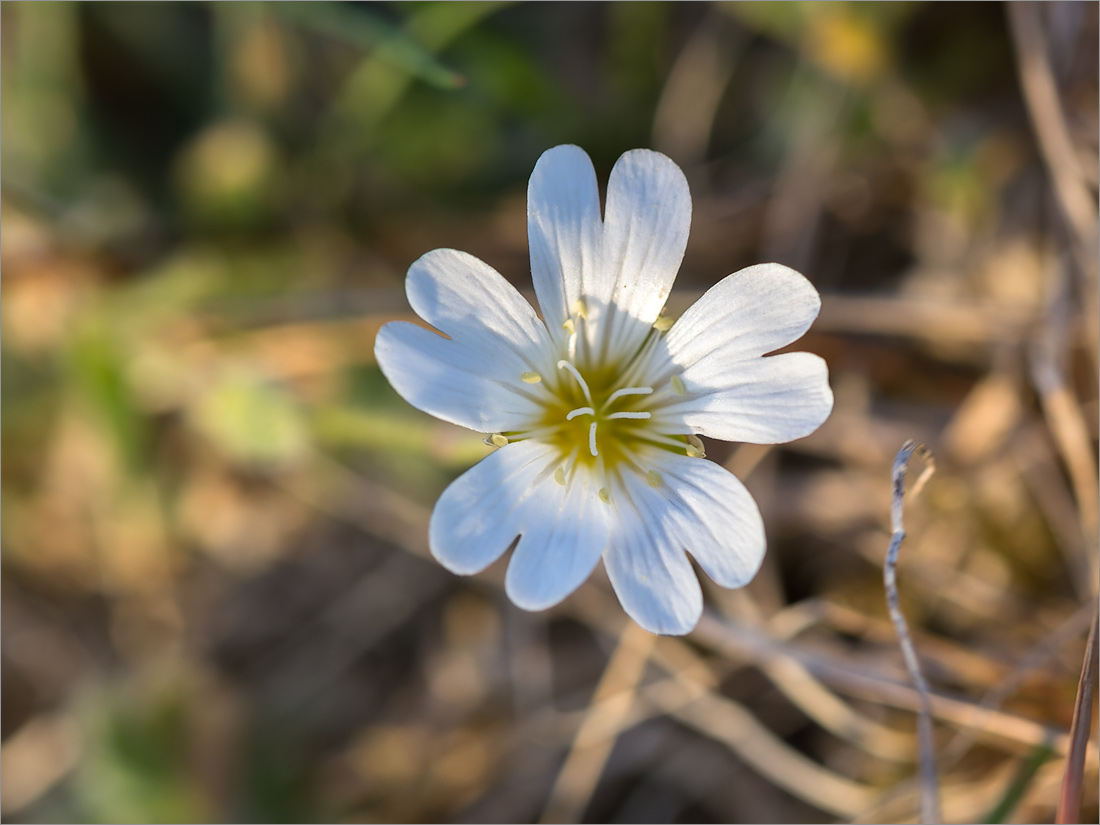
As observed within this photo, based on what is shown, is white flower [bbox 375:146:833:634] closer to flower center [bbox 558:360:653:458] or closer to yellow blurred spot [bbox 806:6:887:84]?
flower center [bbox 558:360:653:458]

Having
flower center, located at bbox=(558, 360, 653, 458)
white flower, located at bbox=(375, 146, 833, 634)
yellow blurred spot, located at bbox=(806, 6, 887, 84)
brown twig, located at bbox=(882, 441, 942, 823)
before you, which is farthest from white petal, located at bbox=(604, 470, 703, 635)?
yellow blurred spot, located at bbox=(806, 6, 887, 84)

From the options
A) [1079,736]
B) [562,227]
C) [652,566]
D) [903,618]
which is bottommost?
[1079,736]

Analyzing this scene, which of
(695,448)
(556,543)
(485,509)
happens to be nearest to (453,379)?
(485,509)

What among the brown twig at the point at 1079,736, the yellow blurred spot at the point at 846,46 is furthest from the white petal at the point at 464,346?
the yellow blurred spot at the point at 846,46

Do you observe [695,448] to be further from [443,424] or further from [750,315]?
[443,424]

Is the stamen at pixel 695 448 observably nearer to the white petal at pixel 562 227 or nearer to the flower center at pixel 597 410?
the flower center at pixel 597 410

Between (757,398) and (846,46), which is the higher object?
(846,46)
